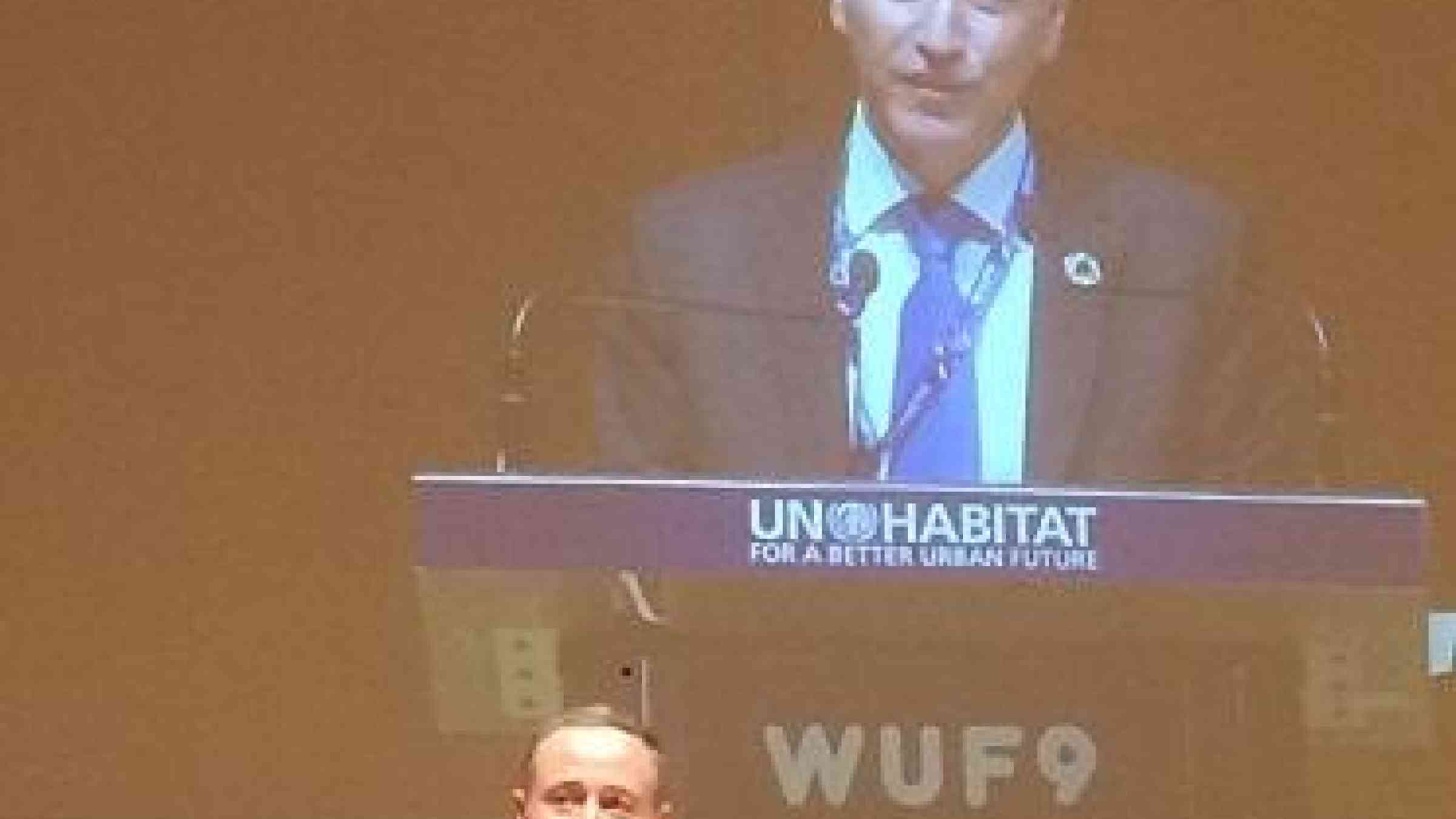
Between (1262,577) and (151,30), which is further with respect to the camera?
(151,30)

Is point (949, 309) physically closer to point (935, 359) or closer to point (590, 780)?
point (935, 359)

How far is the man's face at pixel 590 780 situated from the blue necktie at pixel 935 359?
1.43 m

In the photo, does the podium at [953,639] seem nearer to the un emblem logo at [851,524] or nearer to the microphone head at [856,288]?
the un emblem logo at [851,524]

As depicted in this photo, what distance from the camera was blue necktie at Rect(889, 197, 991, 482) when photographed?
4.16 meters

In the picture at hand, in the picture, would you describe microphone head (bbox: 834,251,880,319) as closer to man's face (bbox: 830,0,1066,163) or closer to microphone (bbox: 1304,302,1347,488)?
man's face (bbox: 830,0,1066,163)

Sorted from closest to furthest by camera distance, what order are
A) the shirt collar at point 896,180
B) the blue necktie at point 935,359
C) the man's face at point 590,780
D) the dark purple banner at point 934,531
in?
the man's face at point 590,780
the dark purple banner at point 934,531
the blue necktie at point 935,359
the shirt collar at point 896,180

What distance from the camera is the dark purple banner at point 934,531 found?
3953 mm

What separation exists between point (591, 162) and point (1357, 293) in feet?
2.90

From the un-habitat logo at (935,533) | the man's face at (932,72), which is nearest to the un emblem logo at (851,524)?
the un-habitat logo at (935,533)

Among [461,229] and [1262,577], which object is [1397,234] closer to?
[1262,577]

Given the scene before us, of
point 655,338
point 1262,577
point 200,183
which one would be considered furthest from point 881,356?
point 200,183

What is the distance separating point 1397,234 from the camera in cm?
438

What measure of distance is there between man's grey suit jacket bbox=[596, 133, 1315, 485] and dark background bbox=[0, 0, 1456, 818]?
6cm

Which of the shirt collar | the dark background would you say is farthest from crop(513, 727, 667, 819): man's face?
the shirt collar
